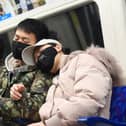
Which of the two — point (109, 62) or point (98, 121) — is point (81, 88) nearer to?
point (109, 62)

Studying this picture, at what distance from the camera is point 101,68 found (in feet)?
6.49

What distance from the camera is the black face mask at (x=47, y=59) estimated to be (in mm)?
2145

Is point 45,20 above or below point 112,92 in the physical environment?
above

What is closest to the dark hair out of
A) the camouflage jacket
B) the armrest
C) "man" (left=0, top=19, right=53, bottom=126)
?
"man" (left=0, top=19, right=53, bottom=126)

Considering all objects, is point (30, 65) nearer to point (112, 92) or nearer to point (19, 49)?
point (19, 49)

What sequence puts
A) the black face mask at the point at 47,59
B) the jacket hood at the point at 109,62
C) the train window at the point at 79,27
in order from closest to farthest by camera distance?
the jacket hood at the point at 109,62, the black face mask at the point at 47,59, the train window at the point at 79,27

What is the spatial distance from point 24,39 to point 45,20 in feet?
1.15

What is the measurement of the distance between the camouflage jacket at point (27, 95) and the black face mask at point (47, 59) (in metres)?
0.10

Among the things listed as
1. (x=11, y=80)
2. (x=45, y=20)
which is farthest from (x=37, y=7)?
(x=11, y=80)

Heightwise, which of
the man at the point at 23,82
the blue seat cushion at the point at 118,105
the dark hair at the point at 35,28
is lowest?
the blue seat cushion at the point at 118,105

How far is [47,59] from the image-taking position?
2146 millimetres

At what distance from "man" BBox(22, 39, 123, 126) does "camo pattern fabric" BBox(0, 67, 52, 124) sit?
67 mm

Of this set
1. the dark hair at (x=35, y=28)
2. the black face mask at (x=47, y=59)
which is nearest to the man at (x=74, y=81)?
the black face mask at (x=47, y=59)

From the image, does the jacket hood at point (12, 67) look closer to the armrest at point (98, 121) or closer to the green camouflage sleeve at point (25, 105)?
the green camouflage sleeve at point (25, 105)
